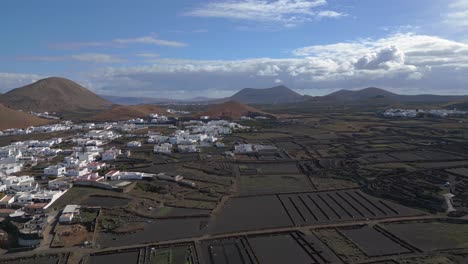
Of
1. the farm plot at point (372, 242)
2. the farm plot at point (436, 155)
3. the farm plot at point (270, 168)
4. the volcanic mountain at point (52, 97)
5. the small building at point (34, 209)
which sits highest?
the volcanic mountain at point (52, 97)

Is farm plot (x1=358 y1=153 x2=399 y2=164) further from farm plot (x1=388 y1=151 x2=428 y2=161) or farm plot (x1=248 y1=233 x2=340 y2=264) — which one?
farm plot (x1=248 y1=233 x2=340 y2=264)

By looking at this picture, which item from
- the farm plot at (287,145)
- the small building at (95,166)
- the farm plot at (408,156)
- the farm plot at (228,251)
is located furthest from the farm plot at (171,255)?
the farm plot at (287,145)

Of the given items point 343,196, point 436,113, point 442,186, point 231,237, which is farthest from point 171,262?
point 436,113

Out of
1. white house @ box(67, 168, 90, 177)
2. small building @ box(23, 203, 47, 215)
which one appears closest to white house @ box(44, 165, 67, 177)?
white house @ box(67, 168, 90, 177)

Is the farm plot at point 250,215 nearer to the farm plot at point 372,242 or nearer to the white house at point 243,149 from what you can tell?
the farm plot at point 372,242

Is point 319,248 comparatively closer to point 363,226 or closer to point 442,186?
point 363,226

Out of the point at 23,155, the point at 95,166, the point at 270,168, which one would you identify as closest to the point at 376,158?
the point at 270,168
